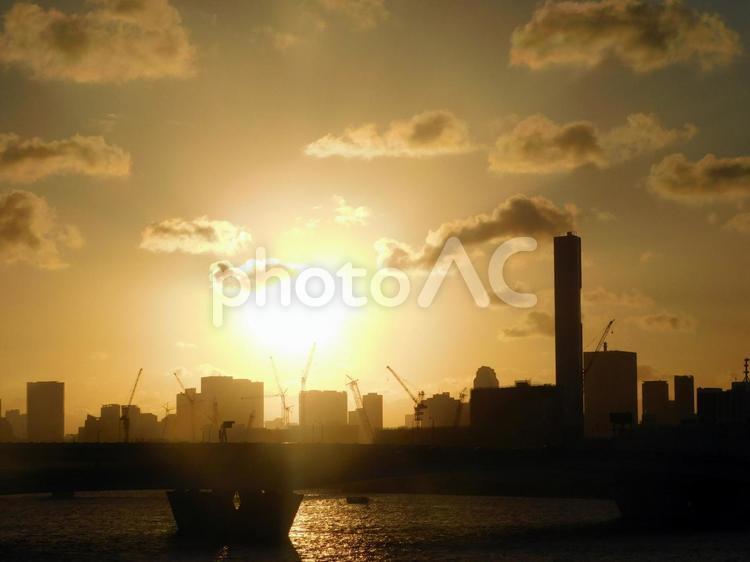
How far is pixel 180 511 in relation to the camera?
192 metres

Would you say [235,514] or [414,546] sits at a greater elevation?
[235,514]

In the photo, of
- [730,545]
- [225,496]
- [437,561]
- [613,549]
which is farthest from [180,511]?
[730,545]

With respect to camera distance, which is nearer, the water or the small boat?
the water

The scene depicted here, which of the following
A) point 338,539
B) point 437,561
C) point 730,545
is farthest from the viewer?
point 338,539

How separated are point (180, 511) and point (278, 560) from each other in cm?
4845

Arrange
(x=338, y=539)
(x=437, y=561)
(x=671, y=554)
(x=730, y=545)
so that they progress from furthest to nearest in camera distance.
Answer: (x=338, y=539) < (x=730, y=545) < (x=671, y=554) < (x=437, y=561)

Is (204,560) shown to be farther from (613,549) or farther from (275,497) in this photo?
(613,549)

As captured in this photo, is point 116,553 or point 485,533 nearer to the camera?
point 116,553

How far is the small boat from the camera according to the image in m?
190

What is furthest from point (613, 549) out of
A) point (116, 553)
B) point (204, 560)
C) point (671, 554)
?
point (116, 553)

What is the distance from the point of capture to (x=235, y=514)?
193500 mm

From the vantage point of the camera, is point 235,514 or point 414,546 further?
point 235,514

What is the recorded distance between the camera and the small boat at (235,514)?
190 metres

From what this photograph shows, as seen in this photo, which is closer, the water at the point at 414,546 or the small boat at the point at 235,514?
the water at the point at 414,546
